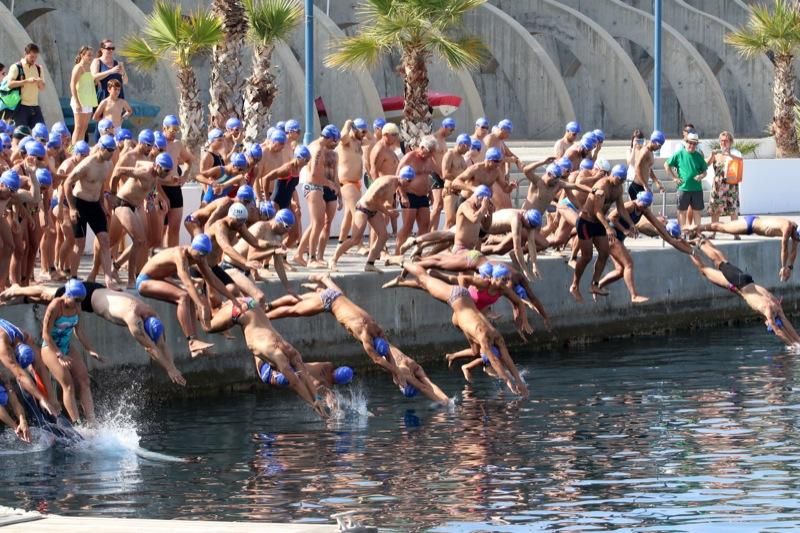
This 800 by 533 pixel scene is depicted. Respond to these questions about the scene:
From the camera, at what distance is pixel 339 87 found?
34375 millimetres

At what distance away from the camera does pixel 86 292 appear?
1611 cm

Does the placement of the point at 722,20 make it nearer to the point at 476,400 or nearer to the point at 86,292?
the point at 476,400

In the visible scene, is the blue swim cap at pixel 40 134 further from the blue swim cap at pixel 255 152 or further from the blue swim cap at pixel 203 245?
the blue swim cap at pixel 203 245

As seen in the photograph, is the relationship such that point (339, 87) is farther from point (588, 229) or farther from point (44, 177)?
point (44, 177)

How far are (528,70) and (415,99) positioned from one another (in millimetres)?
13543

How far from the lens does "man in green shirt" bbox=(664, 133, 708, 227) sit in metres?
25.5

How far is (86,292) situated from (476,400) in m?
4.62

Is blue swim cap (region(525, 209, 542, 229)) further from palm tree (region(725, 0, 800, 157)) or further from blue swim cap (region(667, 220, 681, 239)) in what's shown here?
palm tree (region(725, 0, 800, 157))

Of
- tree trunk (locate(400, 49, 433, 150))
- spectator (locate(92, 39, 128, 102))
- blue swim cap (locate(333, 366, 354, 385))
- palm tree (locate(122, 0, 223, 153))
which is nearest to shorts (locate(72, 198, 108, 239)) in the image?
blue swim cap (locate(333, 366, 354, 385))

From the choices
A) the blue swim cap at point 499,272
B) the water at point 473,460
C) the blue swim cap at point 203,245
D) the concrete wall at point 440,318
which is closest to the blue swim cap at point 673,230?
the concrete wall at point 440,318

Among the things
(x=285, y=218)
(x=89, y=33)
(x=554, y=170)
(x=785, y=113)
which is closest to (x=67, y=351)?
(x=285, y=218)

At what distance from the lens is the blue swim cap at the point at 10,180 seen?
55.2ft

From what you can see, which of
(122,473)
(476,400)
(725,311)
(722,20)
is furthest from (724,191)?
(722,20)

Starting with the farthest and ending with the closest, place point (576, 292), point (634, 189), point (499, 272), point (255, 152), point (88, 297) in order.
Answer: point (634, 189)
point (576, 292)
point (255, 152)
point (499, 272)
point (88, 297)
